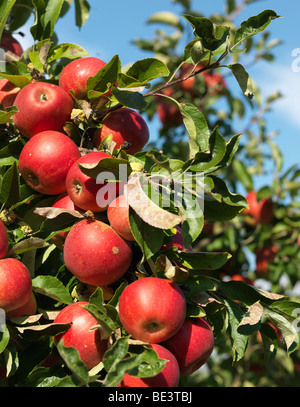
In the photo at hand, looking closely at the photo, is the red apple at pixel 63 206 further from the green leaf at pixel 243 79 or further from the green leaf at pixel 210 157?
the green leaf at pixel 243 79

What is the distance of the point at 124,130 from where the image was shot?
4.56 ft

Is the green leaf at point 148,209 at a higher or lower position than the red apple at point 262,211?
higher

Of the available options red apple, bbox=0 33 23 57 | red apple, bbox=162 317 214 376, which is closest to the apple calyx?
red apple, bbox=162 317 214 376

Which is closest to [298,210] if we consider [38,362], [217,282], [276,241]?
[276,241]

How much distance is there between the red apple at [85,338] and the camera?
1.15 meters

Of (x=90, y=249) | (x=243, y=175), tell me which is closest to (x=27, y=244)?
(x=90, y=249)

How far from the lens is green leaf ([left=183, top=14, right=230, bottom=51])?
1.28 metres

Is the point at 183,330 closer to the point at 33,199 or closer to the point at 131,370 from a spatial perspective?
the point at 131,370

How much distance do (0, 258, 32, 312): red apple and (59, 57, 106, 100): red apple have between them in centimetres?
54

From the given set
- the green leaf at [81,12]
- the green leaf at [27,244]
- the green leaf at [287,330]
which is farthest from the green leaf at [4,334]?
the green leaf at [81,12]

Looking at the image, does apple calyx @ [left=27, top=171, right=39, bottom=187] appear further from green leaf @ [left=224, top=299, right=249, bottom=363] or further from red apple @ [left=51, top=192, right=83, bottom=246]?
green leaf @ [left=224, top=299, right=249, bottom=363]

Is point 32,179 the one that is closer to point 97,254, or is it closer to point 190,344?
point 97,254
